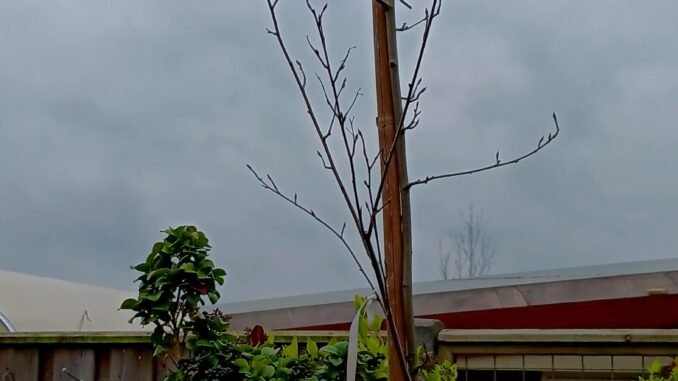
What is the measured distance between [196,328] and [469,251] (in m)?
6.27

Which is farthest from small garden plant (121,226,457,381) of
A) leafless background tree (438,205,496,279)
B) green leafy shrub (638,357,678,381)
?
leafless background tree (438,205,496,279)

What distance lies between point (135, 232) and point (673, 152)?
3156mm

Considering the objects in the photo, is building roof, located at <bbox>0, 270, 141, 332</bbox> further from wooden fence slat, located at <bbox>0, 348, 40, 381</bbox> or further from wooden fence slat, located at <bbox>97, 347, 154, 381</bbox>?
wooden fence slat, located at <bbox>97, 347, 154, 381</bbox>

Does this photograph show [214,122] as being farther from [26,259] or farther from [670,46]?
[670,46]

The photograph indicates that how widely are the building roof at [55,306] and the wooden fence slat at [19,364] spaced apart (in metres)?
0.77

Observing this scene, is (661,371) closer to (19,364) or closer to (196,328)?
(196,328)

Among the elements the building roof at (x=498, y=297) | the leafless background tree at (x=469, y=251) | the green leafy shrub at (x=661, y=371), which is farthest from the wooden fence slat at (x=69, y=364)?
the leafless background tree at (x=469, y=251)

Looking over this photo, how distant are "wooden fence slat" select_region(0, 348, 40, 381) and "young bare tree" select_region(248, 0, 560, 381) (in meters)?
1.93

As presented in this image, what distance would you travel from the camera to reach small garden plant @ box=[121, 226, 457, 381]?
166cm

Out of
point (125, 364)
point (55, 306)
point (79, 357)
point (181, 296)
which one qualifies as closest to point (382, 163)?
point (181, 296)

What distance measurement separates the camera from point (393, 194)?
3.26 ft

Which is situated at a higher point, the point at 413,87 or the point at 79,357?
the point at 413,87

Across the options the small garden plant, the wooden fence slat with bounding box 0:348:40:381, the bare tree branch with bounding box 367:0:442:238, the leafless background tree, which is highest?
the leafless background tree

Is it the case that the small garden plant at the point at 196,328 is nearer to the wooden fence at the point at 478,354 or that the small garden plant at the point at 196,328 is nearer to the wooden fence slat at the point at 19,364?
the wooden fence at the point at 478,354
